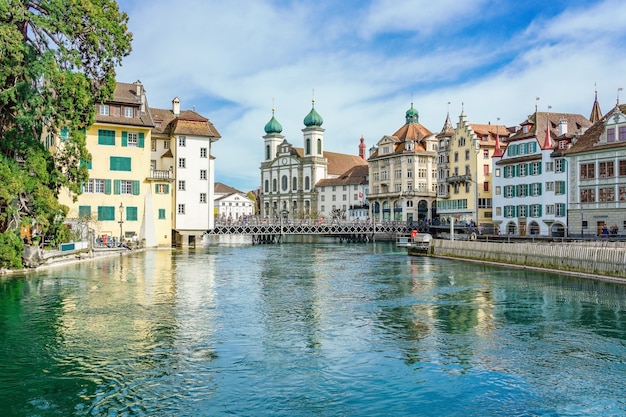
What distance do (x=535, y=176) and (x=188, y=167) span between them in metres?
37.1

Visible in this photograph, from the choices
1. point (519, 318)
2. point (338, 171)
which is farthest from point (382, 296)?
point (338, 171)

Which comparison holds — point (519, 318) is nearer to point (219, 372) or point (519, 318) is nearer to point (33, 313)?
point (219, 372)

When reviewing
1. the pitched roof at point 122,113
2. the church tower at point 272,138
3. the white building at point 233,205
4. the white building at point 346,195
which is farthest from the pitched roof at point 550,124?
the white building at point 233,205

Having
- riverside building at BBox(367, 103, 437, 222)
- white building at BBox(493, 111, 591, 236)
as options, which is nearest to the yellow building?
white building at BBox(493, 111, 591, 236)

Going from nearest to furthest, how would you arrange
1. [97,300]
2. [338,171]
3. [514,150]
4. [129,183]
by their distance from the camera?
[97,300] → [129,183] → [514,150] → [338,171]

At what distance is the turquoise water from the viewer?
1148cm

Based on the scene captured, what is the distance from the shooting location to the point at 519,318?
20031mm

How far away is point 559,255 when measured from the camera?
34219 millimetres

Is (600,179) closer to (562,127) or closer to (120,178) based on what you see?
(562,127)

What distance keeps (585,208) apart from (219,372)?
157ft

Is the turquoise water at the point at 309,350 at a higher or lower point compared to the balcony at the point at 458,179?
lower

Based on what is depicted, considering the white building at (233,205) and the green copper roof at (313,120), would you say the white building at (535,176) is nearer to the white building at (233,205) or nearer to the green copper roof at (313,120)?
the green copper roof at (313,120)

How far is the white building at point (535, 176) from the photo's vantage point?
57625 millimetres

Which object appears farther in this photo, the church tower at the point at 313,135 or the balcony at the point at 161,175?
the church tower at the point at 313,135
